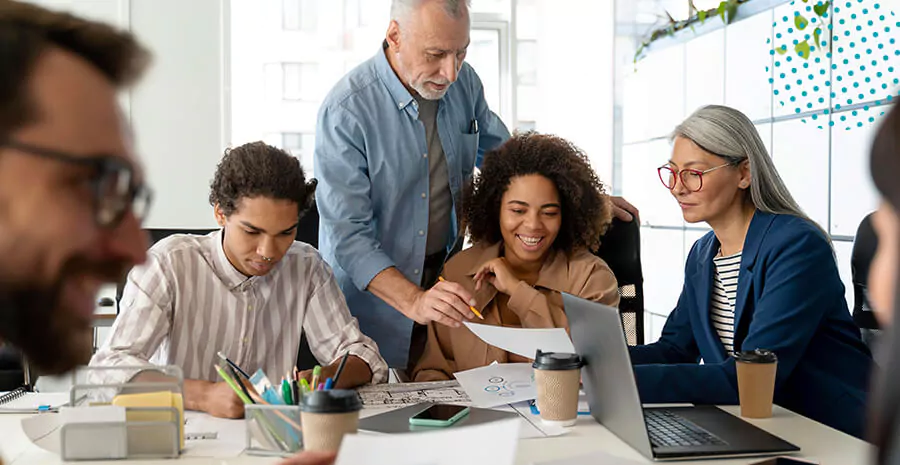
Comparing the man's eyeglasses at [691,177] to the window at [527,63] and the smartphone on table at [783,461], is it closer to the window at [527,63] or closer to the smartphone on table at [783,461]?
the smartphone on table at [783,461]

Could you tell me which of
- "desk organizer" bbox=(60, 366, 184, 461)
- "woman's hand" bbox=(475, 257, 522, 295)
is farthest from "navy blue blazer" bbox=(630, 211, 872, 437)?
"desk organizer" bbox=(60, 366, 184, 461)

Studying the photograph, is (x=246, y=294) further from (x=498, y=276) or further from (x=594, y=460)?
(x=594, y=460)

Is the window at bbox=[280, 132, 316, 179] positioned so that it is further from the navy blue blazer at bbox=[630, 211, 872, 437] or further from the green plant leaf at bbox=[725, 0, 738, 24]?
the navy blue blazer at bbox=[630, 211, 872, 437]

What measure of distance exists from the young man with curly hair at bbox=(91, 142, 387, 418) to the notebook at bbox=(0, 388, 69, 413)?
0.37 ft

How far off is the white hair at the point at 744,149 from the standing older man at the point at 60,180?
61.4 inches

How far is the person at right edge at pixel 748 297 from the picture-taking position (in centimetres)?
178

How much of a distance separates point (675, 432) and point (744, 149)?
2.73ft

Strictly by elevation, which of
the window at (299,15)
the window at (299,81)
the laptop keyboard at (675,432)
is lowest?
the laptop keyboard at (675,432)

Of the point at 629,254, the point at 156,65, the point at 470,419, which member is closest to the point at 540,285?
the point at 629,254

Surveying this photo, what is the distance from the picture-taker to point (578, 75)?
5.56 m

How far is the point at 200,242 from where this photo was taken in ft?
6.97

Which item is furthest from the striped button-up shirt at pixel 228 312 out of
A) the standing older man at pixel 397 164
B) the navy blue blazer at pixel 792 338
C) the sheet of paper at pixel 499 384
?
the navy blue blazer at pixel 792 338

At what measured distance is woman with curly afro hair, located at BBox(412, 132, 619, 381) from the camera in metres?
2.21

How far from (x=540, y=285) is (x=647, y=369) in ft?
2.06
